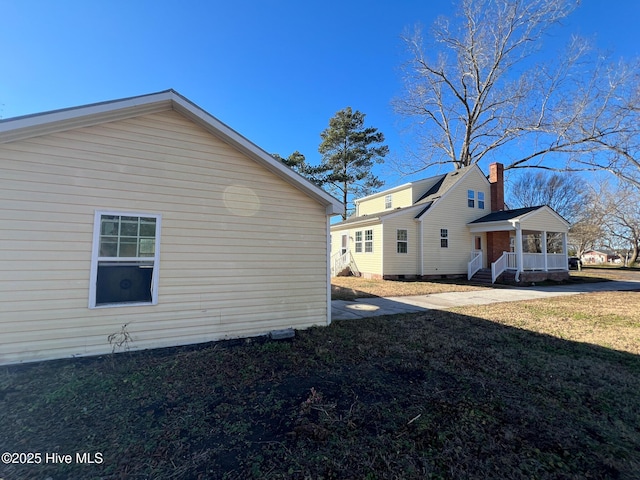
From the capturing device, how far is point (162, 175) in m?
4.74

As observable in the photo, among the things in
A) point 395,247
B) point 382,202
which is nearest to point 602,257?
point 382,202

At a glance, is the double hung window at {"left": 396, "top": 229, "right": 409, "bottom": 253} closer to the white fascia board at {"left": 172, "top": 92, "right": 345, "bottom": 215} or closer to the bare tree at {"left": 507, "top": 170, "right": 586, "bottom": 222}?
the white fascia board at {"left": 172, "top": 92, "right": 345, "bottom": 215}

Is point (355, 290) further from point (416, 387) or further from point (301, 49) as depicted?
point (301, 49)

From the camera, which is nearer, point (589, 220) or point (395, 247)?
point (395, 247)

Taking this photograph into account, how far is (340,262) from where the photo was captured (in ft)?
63.1

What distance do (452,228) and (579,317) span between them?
10095mm

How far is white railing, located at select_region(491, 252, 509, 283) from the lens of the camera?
14859 mm

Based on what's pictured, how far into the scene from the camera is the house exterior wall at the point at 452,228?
638 inches

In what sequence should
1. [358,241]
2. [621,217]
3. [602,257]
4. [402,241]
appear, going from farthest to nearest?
[602,257] → [621,217] → [358,241] → [402,241]

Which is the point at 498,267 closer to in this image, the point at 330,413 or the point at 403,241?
the point at 403,241

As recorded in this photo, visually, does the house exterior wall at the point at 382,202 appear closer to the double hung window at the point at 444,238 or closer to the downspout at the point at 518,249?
the double hung window at the point at 444,238

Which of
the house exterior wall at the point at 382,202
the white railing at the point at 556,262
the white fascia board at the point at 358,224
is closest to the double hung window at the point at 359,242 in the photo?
the white fascia board at the point at 358,224

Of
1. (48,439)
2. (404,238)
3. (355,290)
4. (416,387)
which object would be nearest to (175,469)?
(48,439)

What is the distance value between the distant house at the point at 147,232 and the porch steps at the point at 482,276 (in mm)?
12944
